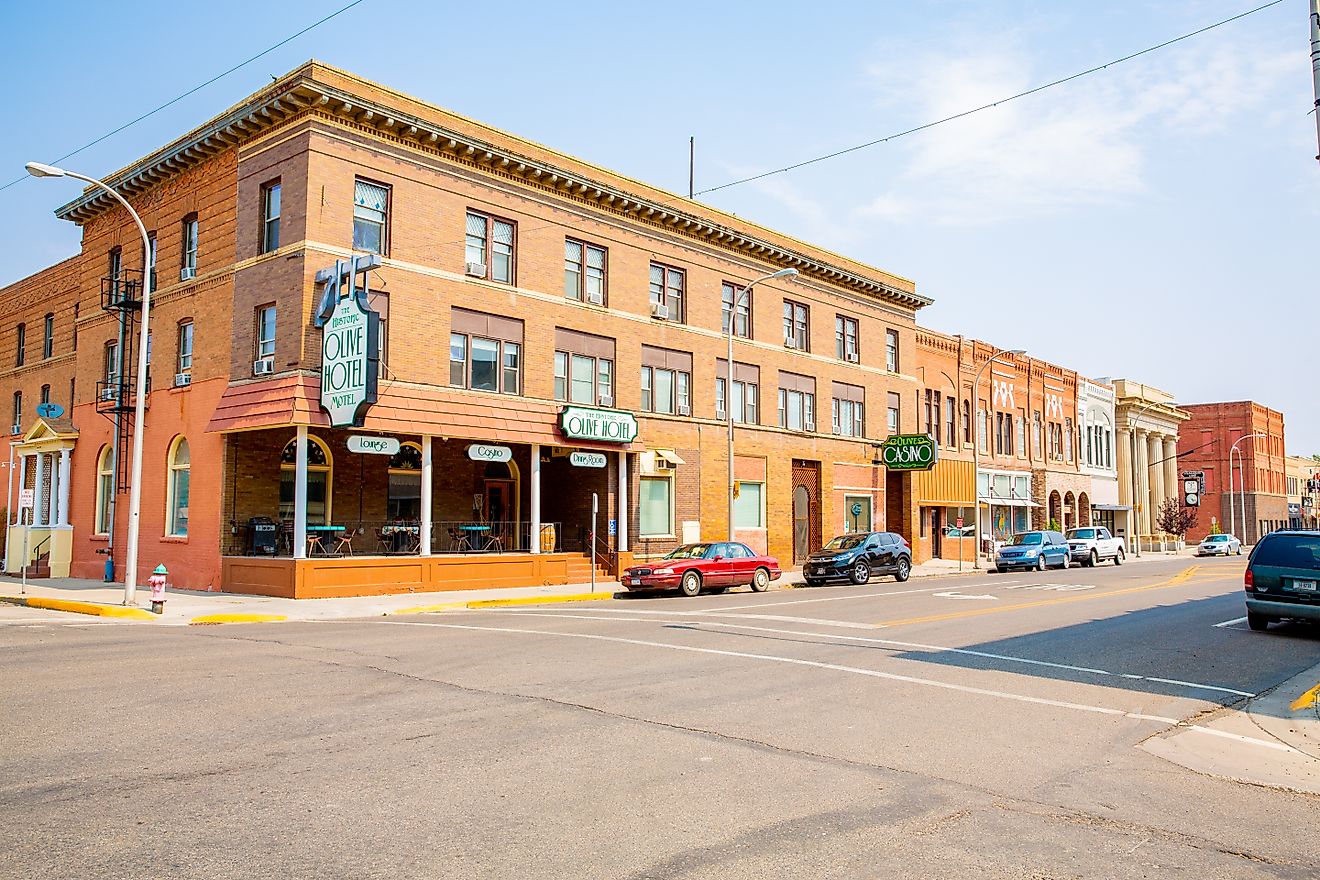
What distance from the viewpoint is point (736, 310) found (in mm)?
37469

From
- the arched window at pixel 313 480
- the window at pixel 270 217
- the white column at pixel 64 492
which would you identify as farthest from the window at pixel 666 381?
the white column at pixel 64 492

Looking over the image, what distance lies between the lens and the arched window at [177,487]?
2782 centimetres

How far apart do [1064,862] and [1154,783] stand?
2392mm

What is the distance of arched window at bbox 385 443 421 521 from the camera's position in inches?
1144

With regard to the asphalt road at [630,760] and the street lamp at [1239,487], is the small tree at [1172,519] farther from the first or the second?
the asphalt road at [630,760]

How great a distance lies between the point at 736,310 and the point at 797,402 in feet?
17.2

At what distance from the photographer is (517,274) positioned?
1169 inches

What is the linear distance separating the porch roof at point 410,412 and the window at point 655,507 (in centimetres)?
360

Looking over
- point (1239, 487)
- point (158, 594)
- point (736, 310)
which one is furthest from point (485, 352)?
point (1239, 487)

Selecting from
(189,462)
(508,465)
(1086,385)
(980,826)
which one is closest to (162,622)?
(189,462)

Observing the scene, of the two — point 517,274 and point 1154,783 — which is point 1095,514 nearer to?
point 517,274

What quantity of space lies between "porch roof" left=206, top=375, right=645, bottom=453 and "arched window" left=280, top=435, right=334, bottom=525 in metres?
2.15

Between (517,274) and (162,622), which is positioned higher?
(517,274)

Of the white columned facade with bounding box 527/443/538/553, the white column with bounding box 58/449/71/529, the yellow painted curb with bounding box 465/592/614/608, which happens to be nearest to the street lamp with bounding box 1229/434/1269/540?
the white columned facade with bounding box 527/443/538/553
